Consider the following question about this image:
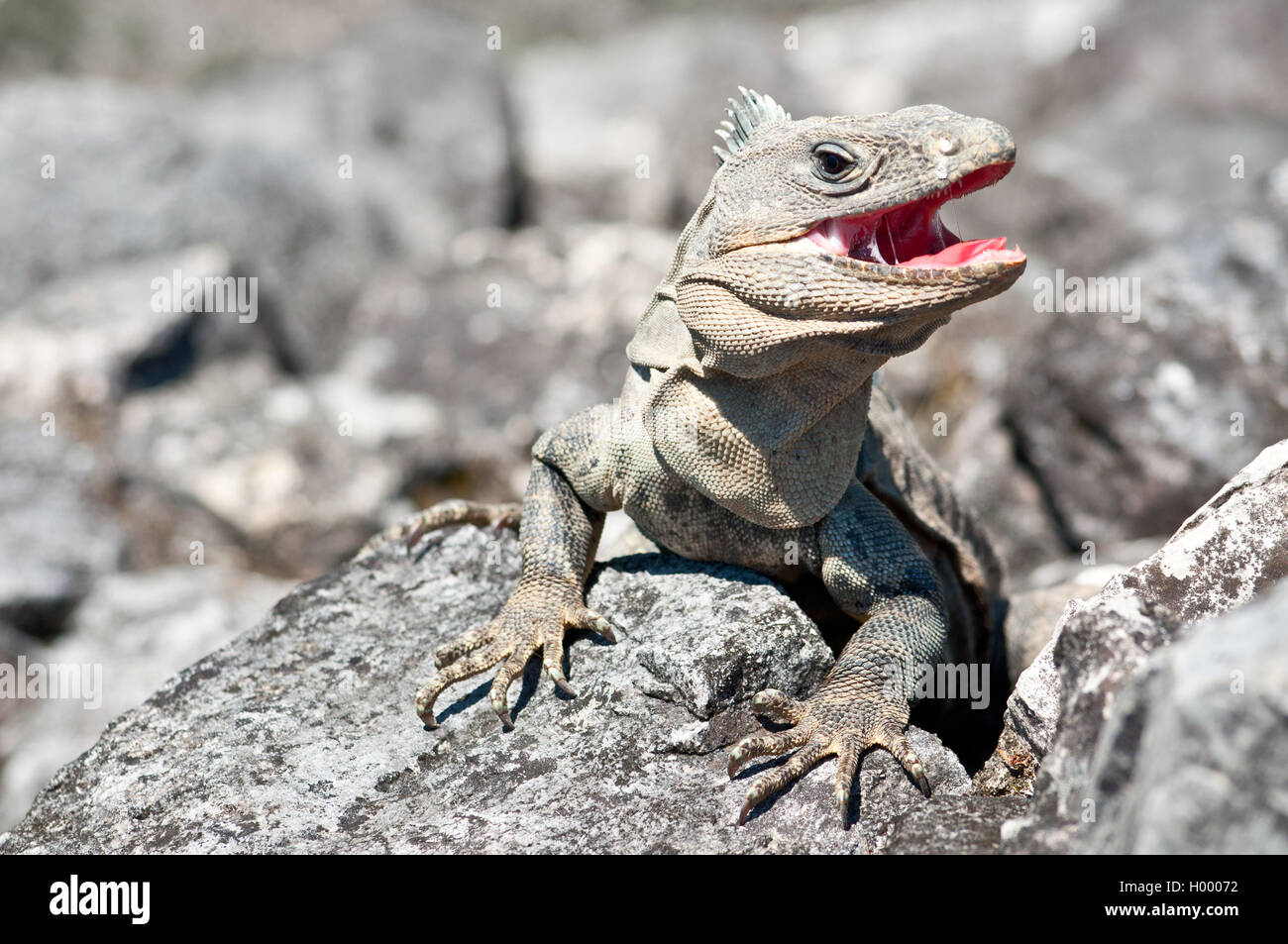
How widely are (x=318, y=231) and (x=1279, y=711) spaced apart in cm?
1331

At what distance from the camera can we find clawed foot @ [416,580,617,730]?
4.68 m

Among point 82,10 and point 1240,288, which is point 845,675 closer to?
point 1240,288

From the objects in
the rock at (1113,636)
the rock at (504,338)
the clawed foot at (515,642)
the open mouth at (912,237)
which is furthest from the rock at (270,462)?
the rock at (1113,636)

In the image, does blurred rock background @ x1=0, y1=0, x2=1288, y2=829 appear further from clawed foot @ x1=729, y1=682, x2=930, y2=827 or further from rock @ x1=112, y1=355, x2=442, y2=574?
clawed foot @ x1=729, y1=682, x2=930, y2=827

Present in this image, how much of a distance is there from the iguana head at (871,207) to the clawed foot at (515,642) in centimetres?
149

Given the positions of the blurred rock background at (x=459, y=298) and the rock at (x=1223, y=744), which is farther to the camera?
the blurred rock background at (x=459, y=298)

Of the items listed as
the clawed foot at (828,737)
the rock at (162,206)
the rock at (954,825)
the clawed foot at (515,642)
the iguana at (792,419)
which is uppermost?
the rock at (162,206)

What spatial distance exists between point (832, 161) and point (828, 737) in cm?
204

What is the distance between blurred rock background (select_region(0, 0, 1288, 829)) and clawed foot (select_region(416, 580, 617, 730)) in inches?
84.9

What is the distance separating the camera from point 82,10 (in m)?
27.2

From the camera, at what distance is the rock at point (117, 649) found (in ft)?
28.9

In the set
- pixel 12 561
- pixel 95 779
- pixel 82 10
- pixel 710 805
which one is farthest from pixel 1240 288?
pixel 82 10

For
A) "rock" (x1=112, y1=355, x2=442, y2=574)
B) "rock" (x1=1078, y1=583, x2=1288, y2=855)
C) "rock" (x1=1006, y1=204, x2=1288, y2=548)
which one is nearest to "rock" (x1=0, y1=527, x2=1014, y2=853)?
"rock" (x1=1078, y1=583, x2=1288, y2=855)

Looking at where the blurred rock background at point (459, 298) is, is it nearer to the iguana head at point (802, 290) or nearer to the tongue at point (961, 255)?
the tongue at point (961, 255)
